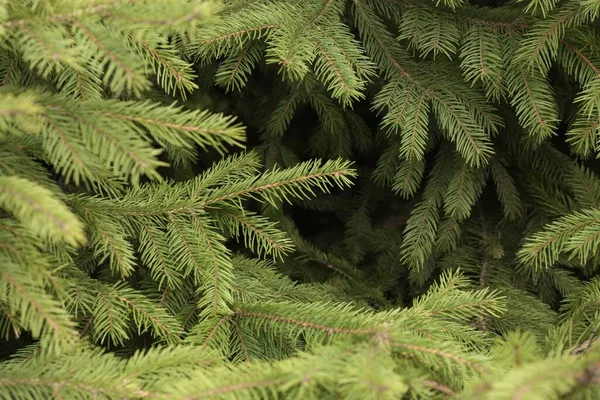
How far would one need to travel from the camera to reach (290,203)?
1.86 m

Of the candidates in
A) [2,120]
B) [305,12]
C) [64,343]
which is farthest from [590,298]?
[2,120]

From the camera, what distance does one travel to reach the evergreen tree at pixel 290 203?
1.15m

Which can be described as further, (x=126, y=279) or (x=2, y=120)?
(x=126, y=279)

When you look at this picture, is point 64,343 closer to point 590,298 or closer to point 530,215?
point 590,298

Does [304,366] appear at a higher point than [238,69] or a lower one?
lower

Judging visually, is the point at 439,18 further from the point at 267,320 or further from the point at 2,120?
the point at 2,120

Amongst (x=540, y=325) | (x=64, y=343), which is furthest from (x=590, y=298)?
(x=64, y=343)

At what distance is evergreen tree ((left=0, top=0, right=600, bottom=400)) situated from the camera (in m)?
1.15

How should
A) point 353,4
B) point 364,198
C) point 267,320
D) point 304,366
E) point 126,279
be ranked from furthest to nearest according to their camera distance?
point 364,198, point 353,4, point 126,279, point 267,320, point 304,366

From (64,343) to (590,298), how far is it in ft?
4.41

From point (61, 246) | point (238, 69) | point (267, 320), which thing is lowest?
point (267, 320)

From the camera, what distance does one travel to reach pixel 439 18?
1931mm

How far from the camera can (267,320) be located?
4.96 feet

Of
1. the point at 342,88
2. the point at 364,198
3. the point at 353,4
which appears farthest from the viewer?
the point at 364,198
